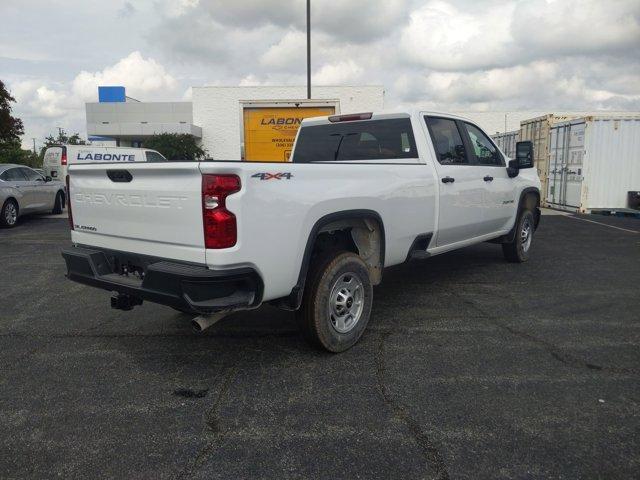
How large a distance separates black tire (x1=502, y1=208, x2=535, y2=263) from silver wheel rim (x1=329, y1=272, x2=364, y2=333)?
381 cm

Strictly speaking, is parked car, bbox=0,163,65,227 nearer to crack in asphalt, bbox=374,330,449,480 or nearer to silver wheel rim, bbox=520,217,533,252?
silver wheel rim, bbox=520,217,533,252

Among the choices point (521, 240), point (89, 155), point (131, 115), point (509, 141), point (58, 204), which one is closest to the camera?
point (521, 240)

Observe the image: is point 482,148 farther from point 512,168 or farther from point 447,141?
point 447,141

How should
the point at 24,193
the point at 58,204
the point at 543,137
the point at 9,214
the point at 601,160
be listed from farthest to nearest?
the point at 543,137 < the point at 58,204 < the point at 601,160 < the point at 24,193 < the point at 9,214

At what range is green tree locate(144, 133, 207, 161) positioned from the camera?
108ft

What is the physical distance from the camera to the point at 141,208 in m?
3.38

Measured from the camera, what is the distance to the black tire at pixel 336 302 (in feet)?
12.0

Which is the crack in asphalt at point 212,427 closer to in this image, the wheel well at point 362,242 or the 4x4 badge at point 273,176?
the wheel well at point 362,242

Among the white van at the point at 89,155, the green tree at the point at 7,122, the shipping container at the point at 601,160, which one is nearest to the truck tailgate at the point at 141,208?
the white van at the point at 89,155

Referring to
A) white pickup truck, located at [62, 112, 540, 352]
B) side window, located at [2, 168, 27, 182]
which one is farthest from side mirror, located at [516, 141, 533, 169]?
side window, located at [2, 168, 27, 182]

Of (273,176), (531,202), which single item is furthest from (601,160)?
(273,176)

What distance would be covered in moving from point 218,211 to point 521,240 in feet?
18.3

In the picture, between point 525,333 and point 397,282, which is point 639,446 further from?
point 397,282

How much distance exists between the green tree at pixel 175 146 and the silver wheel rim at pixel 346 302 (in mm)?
30255
